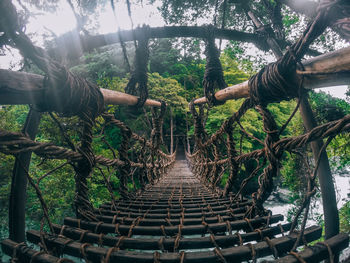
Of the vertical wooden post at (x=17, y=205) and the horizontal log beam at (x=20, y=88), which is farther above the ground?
the horizontal log beam at (x=20, y=88)

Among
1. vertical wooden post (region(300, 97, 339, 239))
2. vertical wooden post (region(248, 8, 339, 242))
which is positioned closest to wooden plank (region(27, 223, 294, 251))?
vertical wooden post (region(248, 8, 339, 242))

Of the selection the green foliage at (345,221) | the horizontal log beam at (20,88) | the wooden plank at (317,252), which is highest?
the horizontal log beam at (20,88)

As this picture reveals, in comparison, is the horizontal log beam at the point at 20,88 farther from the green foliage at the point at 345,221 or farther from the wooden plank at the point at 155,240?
the green foliage at the point at 345,221

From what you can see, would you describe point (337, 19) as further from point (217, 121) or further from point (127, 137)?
point (217, 121)

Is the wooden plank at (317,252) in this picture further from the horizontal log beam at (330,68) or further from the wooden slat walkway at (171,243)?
the horizontal log beam at (330,68)

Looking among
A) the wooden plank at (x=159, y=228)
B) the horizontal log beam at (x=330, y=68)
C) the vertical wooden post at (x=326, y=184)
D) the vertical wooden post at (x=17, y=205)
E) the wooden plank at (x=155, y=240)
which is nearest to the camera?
the horizontal log beam at (x=330, y=68)

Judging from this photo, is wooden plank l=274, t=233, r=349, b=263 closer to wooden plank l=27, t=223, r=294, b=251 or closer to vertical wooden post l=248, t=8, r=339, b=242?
wooden plank l=27, t=223, r=294, b=251

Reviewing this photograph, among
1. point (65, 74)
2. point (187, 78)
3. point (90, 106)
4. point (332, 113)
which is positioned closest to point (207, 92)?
point (90, 106)

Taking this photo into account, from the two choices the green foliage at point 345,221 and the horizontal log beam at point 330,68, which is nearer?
the horizontal log beam at point 330,68

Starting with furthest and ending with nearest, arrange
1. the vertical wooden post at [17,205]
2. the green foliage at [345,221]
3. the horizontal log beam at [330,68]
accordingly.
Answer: the green foliage at [345,221], the vertical wooden post at [17,205], the horizontal log beam at [330,68]

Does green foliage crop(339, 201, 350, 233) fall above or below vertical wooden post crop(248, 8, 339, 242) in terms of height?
below

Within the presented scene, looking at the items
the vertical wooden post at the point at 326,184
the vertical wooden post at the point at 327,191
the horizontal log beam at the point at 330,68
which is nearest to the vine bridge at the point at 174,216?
the horizontal log beam at the point at 330,68

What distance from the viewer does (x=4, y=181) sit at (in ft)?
13.3

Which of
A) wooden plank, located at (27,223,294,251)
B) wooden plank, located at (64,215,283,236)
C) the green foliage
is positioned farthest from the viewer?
the green foliage
